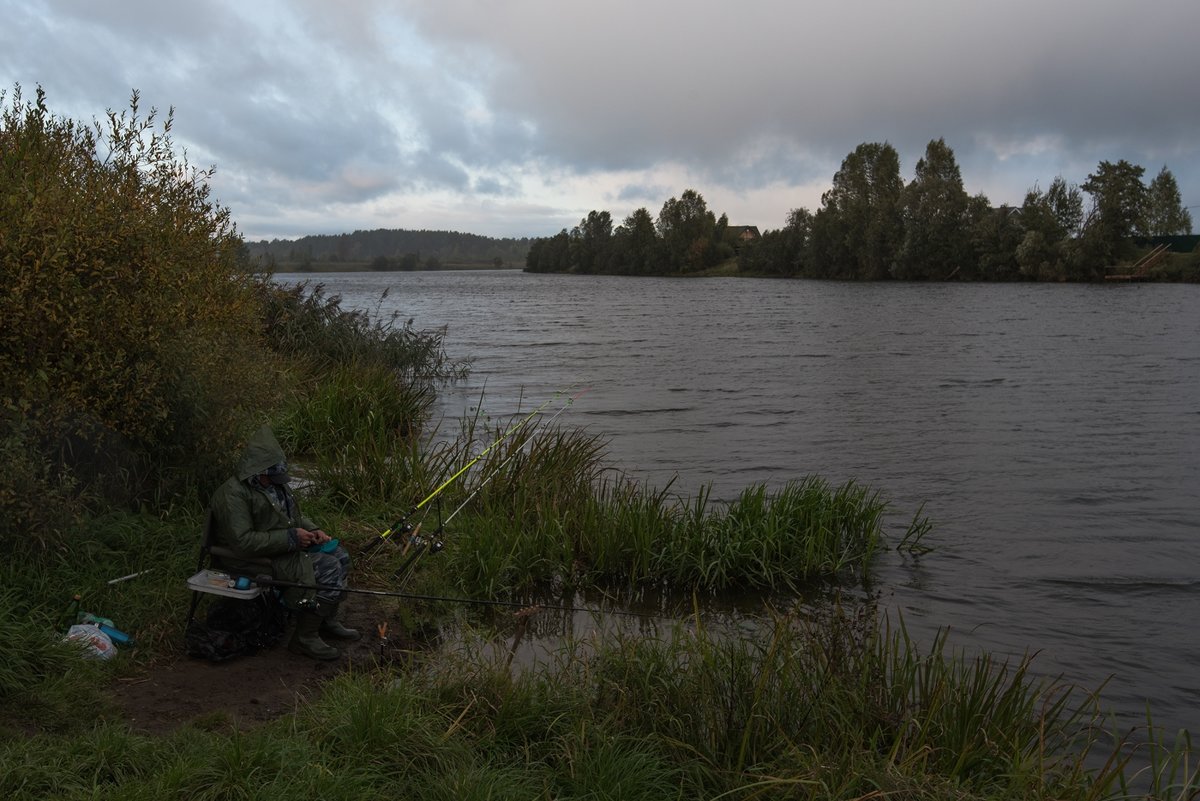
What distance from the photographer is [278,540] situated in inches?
242

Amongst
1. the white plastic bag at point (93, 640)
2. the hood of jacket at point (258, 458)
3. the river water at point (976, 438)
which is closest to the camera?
the white plastic bag at point (93, 640)

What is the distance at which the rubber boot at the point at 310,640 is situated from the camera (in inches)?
252

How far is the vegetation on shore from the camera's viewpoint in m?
4.57

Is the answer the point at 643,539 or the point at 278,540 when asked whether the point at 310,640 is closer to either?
the point at 278,540

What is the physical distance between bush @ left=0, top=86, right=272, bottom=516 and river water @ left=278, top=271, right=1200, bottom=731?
6423 millimetres

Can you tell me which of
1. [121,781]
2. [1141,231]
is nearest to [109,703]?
[121,781]

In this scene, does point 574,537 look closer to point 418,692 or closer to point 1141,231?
point 418,692

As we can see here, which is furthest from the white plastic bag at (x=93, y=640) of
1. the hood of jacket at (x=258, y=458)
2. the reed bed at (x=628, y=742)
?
the hood of jacket at (x=258, y=458)

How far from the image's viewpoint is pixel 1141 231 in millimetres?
83062

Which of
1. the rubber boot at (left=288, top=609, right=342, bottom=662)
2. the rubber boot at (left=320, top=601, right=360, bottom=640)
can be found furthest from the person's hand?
the rubber boot at (left=320, top=601, right=360, bottom=640)

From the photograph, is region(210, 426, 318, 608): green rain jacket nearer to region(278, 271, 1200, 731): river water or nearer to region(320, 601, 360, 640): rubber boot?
region(320, 601, 360, 640): rubber boot

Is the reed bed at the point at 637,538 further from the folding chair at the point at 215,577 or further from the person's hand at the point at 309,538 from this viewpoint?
the folding chair at the point at 215,577

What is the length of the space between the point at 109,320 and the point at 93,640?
225cm

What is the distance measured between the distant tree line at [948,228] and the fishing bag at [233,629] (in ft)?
271
